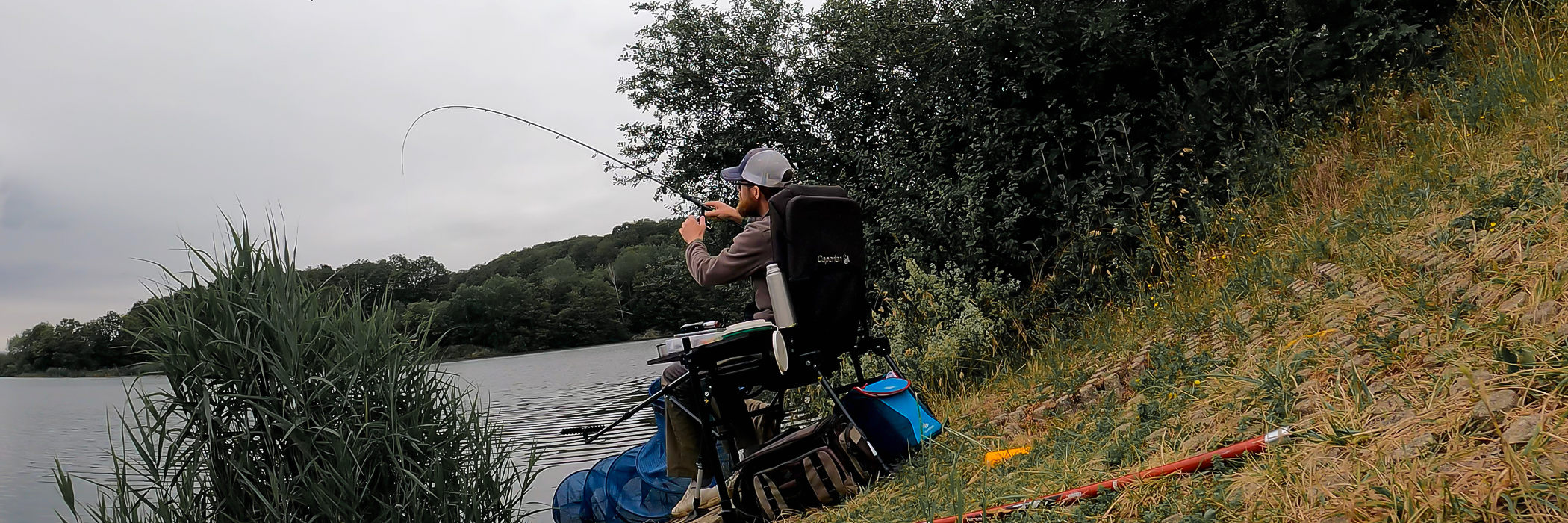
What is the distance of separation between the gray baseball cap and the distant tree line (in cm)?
137

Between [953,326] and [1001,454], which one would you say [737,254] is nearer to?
[1001,454]

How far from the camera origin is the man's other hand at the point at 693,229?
420 centimetres

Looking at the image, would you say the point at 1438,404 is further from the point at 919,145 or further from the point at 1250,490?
the point at 919,145

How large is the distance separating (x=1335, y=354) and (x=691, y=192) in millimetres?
7631

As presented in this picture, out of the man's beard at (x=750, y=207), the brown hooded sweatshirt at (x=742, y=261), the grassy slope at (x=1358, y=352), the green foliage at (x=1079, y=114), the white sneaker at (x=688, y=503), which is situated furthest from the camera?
the green foliage at (x=1079, y=114)

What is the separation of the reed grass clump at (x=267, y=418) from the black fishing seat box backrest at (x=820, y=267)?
153 centimetres

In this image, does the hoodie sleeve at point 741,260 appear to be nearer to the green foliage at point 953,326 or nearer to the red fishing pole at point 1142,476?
the red fishing pole at point 1142,476

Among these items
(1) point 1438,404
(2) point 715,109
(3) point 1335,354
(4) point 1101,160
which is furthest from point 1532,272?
(2) point 715,109

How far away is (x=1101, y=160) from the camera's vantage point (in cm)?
582

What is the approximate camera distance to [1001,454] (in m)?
3.41

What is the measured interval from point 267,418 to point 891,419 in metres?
2.30

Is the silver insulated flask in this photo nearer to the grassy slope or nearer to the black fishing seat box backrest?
the black fishing seat box backrest

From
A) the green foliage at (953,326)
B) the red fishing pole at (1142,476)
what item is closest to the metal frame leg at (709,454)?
the red fishing pole at (1142,476)

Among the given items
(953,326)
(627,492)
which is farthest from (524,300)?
(953,326)
